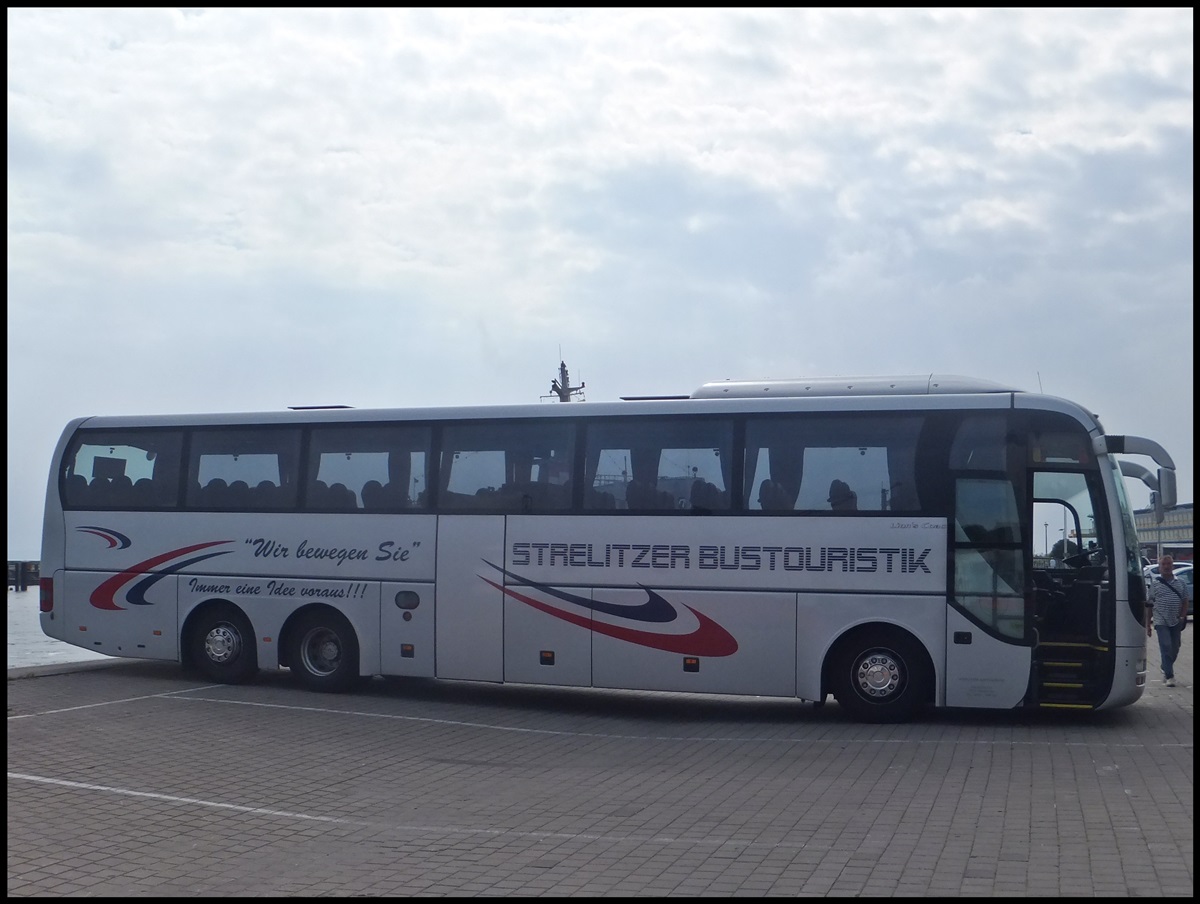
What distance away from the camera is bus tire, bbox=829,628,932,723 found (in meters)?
13.1

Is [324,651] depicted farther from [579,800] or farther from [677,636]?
[579,800]

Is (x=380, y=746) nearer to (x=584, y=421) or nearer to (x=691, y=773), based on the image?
(x=691, y=773)

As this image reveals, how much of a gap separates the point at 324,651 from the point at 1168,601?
34.9ft

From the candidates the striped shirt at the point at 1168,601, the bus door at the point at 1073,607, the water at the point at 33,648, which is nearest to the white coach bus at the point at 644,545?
the bus door at the point at 1073,607

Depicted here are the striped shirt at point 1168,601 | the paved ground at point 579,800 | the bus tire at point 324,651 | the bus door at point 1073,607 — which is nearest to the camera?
the paved ground at point 579,800

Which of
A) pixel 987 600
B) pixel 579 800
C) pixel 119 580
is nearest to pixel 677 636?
pixel 987 600

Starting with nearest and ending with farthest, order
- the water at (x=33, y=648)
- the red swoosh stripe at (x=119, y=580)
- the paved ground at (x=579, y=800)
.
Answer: the paved ground at (x=579, y=800) → the red swoosh stripe at (x=119, y=580) → the water at (x=33, y=648)

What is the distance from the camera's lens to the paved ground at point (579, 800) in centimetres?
690

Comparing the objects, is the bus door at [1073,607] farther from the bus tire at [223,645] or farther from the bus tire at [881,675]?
the bus tire at [223,645]

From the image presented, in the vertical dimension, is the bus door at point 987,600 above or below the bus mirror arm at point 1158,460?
below

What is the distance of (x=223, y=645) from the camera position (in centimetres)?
1638

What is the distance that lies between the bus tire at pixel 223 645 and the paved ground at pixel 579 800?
1.18 metres

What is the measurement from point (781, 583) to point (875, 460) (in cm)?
159

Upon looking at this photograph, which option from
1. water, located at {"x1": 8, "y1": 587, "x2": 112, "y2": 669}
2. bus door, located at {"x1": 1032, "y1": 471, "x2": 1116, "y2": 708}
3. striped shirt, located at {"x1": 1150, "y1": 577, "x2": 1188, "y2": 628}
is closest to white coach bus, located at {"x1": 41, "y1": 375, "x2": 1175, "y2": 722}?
bus door, located at {"x1": 1032, "y1": 471, "x2": 1116, "y2": 708}
